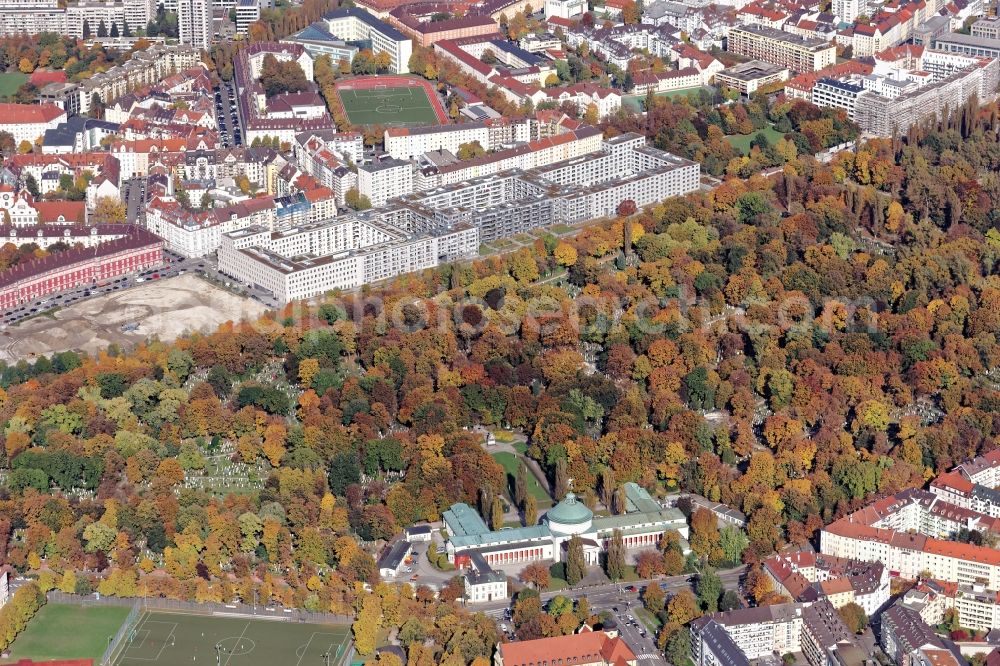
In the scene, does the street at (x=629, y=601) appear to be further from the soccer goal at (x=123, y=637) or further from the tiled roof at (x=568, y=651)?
the soccer goal at (x=123, y=637)

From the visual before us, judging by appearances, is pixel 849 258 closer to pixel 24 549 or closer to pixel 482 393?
pixel 482 393

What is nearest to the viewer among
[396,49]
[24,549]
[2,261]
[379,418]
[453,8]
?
[24,549]

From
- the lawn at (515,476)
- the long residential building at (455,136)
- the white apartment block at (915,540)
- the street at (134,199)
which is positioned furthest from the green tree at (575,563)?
the long residential building at (455,136)

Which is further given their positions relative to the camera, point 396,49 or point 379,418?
point 396,49

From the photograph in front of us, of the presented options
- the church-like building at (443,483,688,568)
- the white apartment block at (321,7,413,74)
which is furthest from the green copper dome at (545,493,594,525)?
the white apartment block at (321,7,413,74)

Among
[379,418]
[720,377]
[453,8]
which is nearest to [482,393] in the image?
[379,418]

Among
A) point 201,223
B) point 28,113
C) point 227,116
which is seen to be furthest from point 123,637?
point 227,116
